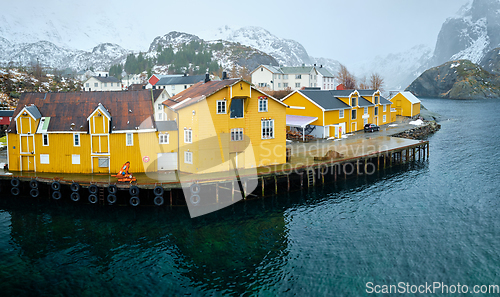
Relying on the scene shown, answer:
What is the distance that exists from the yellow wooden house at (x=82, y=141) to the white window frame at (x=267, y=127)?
961cm

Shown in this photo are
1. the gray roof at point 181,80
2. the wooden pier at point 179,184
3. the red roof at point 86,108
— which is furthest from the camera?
the gray roof at point 181,80

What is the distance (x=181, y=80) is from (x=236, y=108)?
3376 inches

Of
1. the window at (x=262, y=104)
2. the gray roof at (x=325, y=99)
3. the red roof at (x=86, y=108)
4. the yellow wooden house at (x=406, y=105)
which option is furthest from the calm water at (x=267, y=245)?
the yellow wooden house at (x=406, y=105)

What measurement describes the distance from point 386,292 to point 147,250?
16761mm

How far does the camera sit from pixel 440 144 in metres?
70.1

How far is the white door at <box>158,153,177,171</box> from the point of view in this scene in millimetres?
43094

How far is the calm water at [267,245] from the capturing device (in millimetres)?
25188

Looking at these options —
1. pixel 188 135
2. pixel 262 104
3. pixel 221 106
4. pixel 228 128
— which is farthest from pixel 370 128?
pixel 188 135

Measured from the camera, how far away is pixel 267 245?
30.7 metres

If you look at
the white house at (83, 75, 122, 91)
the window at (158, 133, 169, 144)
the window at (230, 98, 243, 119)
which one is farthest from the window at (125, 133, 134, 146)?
the white house at (83, 75, 122, 91)

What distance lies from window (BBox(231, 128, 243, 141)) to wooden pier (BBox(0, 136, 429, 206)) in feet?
11.6

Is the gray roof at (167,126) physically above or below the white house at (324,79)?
below

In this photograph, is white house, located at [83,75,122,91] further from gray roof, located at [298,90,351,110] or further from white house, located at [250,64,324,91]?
gray roof, located at [298,90,351,110]

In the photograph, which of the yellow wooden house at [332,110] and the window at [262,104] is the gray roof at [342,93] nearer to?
the yellow wooden house at [332,110]
